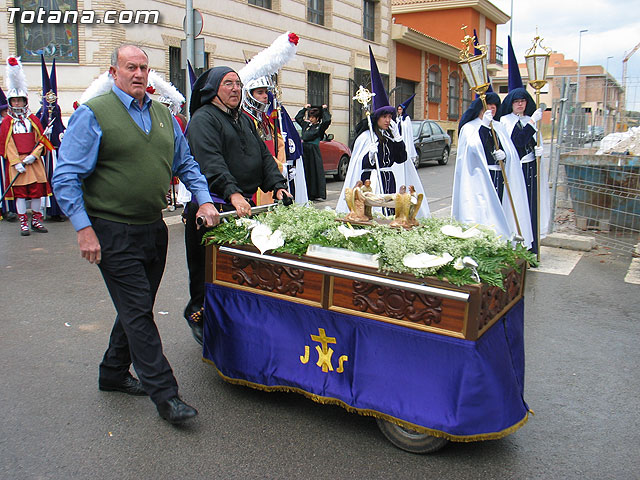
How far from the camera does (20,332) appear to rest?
4730 millimetres

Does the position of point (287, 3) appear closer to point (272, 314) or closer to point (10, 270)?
point (10, 270)

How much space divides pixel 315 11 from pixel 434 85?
35.8ft

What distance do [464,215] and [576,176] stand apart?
158 inches

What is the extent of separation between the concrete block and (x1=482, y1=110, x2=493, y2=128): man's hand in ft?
8.57

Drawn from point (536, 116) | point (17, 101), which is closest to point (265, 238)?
point (536, 116)

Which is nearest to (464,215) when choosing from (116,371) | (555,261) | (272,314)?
(555,261)

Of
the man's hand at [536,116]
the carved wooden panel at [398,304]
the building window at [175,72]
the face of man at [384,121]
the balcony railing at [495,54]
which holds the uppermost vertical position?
the balcony railing at [495,54]

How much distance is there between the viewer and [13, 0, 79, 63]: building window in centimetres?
1366

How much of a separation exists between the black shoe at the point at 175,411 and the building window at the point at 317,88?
59.9 feet

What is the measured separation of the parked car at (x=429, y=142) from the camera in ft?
62.0

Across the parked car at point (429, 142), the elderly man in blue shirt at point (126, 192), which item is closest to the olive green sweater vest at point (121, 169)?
the elderly man in blue shirt at point (126, 192)

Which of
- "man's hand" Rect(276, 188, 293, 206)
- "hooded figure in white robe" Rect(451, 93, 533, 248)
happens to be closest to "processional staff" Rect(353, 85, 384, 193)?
"hooded figure in white robe" Rect(451, 93, 533, 248)

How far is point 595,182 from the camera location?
8945 millimetres

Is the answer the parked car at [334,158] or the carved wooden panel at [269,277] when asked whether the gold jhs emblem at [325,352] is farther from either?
the parked car at [334,158]
